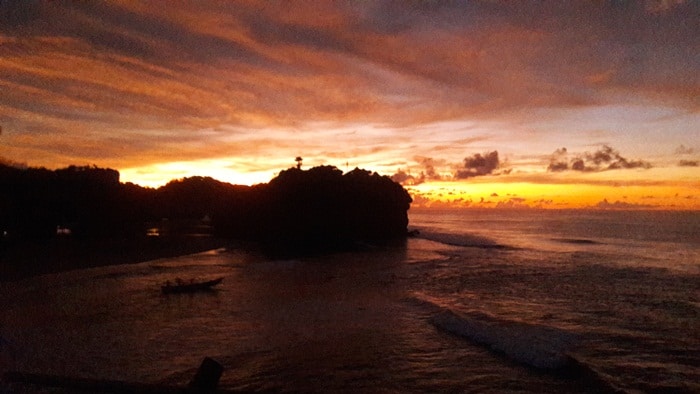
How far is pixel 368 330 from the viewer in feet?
60.2

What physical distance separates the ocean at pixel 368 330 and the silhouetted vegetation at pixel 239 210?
90.4ft

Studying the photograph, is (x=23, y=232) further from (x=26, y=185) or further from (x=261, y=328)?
(x=261, y=328)

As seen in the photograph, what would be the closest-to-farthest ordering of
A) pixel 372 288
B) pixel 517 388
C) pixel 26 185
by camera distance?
pixel 517 388 < pixel 372 288 < pixel 26 185

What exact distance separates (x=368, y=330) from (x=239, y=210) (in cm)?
6477

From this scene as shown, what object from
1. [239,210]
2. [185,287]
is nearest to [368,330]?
[185,287]

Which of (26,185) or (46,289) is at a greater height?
(26,185)

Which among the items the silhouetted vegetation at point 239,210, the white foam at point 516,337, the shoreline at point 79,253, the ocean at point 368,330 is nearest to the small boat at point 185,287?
the ocean at point 368,330

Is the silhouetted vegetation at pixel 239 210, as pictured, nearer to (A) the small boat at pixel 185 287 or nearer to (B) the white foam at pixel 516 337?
(A) the small boat at pixel 185 287

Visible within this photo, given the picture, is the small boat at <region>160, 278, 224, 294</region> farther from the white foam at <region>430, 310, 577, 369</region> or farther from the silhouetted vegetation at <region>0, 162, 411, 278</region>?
the silhouetted vegetation at <region>0, 162, 411, 278</region>

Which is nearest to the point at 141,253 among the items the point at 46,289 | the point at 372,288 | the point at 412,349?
the point at 46,289

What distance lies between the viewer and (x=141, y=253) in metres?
44.1

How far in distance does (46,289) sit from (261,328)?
49.3 ft

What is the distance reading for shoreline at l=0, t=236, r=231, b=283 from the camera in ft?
108

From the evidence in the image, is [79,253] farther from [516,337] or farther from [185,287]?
[516,337]
